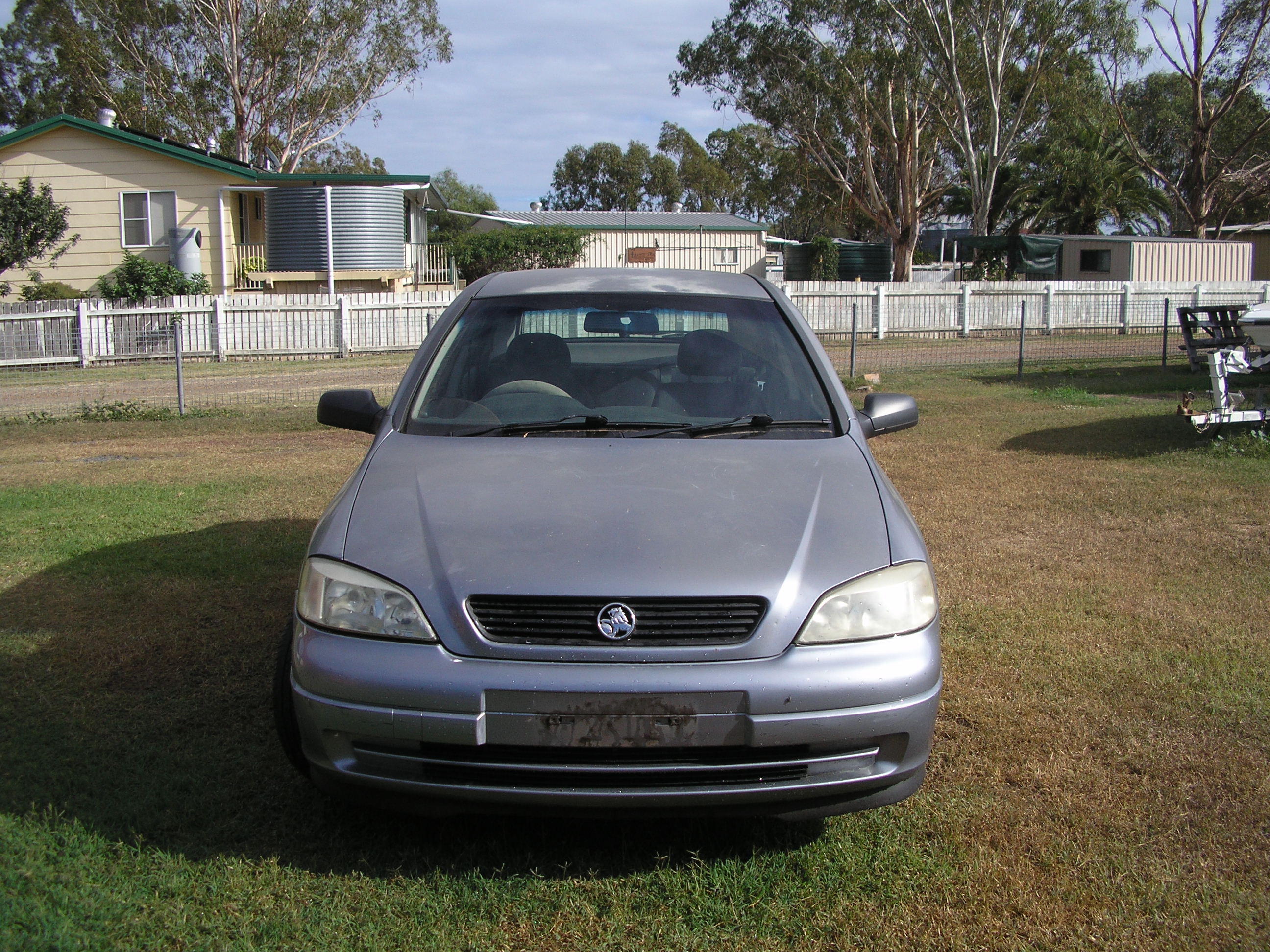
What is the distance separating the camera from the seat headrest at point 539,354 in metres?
3.98

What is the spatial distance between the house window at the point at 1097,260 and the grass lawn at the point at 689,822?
104 feet

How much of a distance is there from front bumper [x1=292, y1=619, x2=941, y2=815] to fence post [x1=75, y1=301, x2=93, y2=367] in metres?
18.0

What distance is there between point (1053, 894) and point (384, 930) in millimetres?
1656

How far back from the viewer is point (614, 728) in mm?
2514

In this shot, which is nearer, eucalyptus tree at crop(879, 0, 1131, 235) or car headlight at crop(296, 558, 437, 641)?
car headlight at crop(296, 558, 437, 641)

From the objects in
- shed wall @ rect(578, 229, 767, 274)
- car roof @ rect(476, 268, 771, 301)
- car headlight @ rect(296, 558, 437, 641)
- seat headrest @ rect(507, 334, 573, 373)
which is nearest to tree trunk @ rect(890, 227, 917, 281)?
shed wall @ rect(578, 229, 767, 274)

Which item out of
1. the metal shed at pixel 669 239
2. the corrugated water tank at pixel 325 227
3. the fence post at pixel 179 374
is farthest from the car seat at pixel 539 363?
the metal shed at pixel 669 239

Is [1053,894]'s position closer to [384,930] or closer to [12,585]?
[384,930]

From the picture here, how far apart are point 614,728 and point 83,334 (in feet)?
60.8

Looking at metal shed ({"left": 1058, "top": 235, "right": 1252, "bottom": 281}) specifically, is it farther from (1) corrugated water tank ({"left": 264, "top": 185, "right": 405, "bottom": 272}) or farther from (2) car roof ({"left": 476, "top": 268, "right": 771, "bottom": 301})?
(2) car roof ({"left": 476, "top": 268, "right": 771, "bottom": 301})

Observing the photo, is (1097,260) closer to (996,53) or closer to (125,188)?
(996,53)

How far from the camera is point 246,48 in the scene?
117 ft

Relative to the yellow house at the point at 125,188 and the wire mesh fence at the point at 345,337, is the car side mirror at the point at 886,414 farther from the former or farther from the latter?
the yellow house at the point at 125,188

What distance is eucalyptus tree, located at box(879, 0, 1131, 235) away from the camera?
113ft
